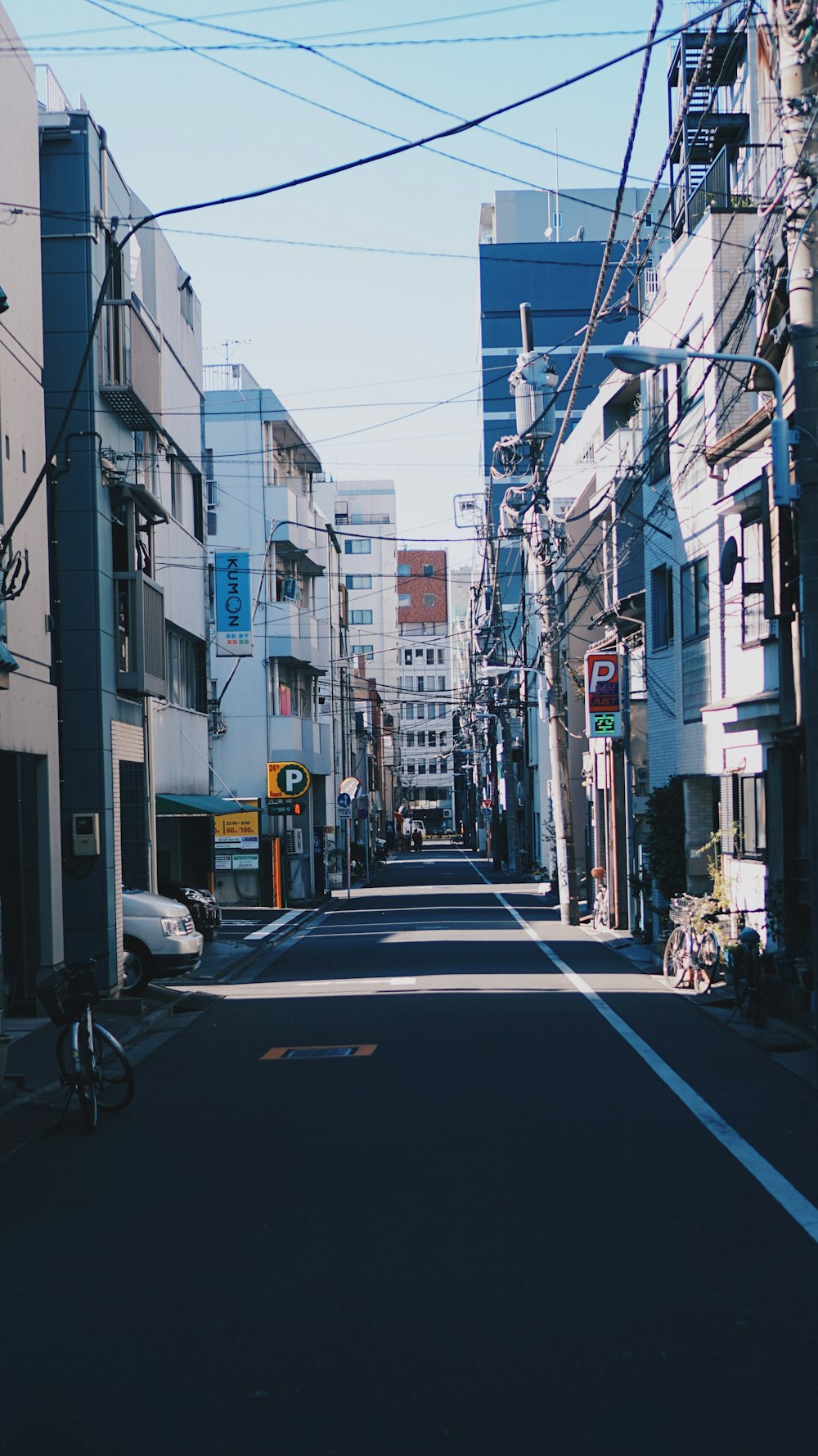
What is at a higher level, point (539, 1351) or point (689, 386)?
point (689, 386)

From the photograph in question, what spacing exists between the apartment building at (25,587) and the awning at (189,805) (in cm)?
1004

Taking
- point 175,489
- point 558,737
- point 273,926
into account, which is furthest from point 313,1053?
point 558,737

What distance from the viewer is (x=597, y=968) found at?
2381 centimetres

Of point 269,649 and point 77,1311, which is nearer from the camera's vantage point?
point 77,1311

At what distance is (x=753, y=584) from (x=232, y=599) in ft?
69.7

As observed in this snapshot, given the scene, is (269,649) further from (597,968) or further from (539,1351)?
(539,1351)

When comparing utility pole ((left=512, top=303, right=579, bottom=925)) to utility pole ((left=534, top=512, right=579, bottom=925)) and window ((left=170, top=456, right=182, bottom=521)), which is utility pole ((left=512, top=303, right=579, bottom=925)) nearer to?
utility pole ((left=534, top=512, right=579, bottom=925))

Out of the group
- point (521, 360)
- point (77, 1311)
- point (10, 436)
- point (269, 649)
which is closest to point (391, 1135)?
point (77, 1311)

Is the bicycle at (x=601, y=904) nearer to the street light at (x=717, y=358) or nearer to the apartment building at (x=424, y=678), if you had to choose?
the street light at (x=717, y=358)

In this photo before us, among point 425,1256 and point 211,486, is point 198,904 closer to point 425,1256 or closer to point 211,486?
point 425,1256

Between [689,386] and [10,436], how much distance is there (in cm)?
1252

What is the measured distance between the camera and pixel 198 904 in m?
29.7

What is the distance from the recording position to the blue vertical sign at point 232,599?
3825 cm

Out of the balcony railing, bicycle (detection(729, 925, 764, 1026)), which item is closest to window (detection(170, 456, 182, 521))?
the balcony railing
